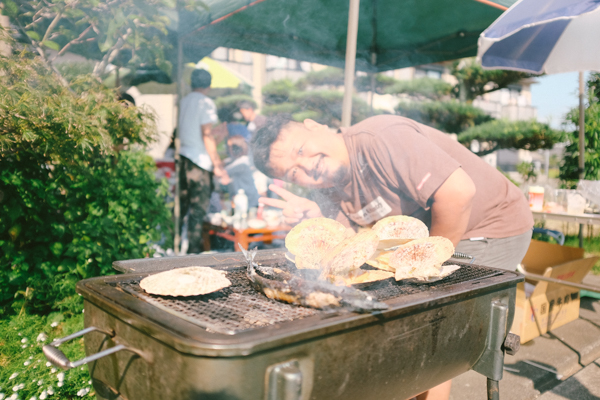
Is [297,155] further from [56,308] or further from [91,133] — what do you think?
[56,308]

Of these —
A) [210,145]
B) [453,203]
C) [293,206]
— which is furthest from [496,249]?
[210,145]

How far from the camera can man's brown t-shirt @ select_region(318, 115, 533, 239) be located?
80.8 inches

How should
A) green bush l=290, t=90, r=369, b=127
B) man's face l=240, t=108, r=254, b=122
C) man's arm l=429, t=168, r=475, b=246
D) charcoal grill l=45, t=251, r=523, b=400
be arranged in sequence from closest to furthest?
charcoal grill l=45, t=251, r=523, b=400 < man's arm l=429, t=168, r=475, b=246 < man's face l=240, t=108, r=254, b=122 < green bush l=290, t=90, r=369, b=127

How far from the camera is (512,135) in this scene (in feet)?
34.0

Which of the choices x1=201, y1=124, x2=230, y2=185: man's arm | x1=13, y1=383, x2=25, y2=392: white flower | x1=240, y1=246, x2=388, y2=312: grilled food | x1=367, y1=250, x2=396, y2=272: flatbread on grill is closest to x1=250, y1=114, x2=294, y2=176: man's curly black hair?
x1=367, y1=250, x2=396, y2=272: flatbread on grill

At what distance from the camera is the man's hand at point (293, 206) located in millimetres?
2432

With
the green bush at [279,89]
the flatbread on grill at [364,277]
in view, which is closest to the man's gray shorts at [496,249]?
the flatbread on grill at [364,277]

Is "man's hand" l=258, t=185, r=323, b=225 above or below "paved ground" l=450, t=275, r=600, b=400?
above

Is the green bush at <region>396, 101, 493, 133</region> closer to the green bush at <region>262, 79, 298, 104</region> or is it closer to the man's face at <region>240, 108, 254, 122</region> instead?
the green bush at <region>262, 79, 298, 104</region>

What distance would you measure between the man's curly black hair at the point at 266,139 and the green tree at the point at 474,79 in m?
10.2

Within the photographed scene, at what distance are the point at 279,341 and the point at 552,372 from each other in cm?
301

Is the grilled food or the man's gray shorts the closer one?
the grilled food

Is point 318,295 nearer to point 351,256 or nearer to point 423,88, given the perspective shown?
point 351,256

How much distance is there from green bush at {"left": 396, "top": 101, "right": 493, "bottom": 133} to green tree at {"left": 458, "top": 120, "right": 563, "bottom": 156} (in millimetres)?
560
